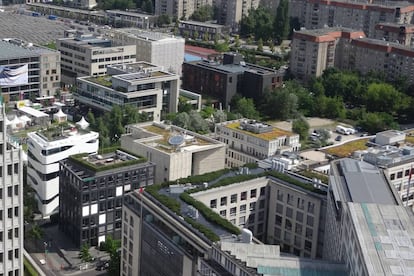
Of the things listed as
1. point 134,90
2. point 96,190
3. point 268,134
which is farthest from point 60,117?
point 96,190

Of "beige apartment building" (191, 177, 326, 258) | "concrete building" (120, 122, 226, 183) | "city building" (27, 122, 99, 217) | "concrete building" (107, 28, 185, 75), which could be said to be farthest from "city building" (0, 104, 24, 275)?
"concrete building" (107, 28, 185, 75)

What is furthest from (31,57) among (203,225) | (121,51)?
(203,225)

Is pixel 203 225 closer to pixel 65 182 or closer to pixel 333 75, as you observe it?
pixel 65 182

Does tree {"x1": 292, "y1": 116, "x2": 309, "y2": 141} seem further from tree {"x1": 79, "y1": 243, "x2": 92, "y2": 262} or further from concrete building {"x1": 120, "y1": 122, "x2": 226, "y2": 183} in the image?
tree {"x1": 79, "y1": 243, "x2": 92, "y2": 262}

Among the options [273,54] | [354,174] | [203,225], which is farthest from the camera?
[273,54]

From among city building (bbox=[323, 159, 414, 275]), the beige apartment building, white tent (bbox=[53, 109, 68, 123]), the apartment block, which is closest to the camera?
city building (bbox=[323, 159, 414, 275])

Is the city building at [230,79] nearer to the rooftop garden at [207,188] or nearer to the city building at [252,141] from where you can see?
the city building at [252,141]
